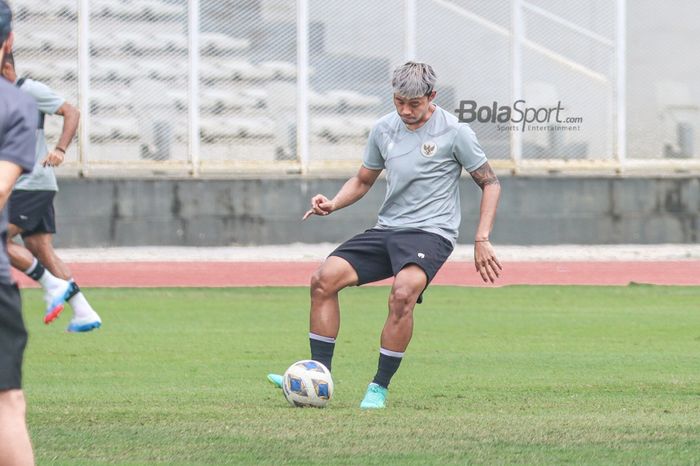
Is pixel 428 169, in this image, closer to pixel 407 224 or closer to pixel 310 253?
pixel 407 224

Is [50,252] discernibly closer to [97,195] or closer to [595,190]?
[97,195]

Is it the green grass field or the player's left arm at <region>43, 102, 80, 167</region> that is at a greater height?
the player's left arm at <region>43, 102, 80, 167</region>

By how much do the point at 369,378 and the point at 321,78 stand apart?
13.9 meters

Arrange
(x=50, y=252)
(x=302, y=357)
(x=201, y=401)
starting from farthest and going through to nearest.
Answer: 1. (x=50, y=252)
2. (x=302, y=357)
3. (x=201, y=401)

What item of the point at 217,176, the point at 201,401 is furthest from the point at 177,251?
the point at 201,401

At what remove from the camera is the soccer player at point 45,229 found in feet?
39.3

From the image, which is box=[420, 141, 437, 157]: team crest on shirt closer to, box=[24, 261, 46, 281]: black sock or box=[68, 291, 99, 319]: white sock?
box=[68, 291, 99, 319]: white sock

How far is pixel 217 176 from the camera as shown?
2258cm

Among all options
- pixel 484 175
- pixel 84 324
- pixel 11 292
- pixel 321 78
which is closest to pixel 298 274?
pixel 321 78

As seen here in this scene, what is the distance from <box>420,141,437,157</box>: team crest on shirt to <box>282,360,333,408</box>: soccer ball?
4.41 feet

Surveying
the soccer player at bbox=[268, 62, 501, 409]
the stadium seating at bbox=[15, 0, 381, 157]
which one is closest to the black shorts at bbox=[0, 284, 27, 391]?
the soccer player at bbox=[268, 62, 501, 409]

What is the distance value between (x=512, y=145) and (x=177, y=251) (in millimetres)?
5482

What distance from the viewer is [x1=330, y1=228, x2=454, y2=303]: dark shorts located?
8039mm

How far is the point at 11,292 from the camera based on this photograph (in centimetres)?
460
